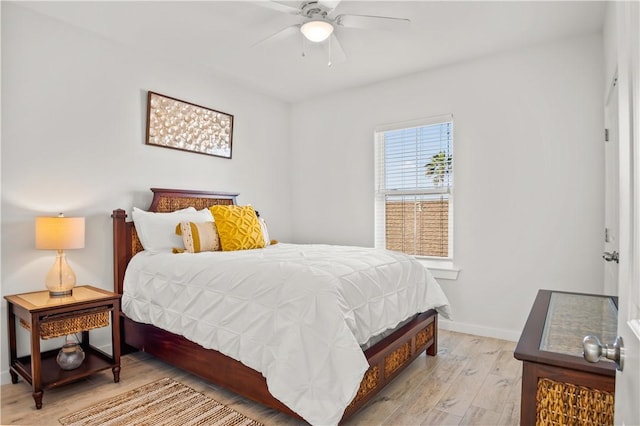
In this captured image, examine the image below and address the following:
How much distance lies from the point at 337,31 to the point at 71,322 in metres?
2.91

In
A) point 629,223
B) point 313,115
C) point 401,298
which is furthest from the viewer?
point 313,115

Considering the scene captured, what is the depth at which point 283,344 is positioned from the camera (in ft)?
6.46

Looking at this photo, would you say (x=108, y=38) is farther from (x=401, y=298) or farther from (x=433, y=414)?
(x=433, y=414)

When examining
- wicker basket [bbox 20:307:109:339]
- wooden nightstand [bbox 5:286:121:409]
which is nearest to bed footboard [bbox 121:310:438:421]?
wooden nightstand [bbox 5:286:121:409]

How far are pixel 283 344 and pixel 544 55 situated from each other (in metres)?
3.30

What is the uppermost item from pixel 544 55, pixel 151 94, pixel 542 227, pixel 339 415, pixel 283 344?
pixel 544 55

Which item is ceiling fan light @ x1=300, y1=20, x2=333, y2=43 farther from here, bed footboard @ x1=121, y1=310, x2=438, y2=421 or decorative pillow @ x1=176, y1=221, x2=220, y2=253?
bed footboard @ x1=121, y1=310, x2=438, y2=421

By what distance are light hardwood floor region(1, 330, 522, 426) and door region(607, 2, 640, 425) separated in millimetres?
1642

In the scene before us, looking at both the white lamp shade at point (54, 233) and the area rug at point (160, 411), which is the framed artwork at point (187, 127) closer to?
the white lamp shade at point (54, 233)

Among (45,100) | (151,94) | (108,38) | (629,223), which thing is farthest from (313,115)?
(629,223)

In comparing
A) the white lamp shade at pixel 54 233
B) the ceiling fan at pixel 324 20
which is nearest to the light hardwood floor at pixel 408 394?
the white lamp shade at pixel 54 233

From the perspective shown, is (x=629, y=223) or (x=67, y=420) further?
(x=67, y=420)

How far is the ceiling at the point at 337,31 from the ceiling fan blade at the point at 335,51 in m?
0.10

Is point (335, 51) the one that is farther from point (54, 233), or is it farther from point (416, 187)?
point (54, 233)
